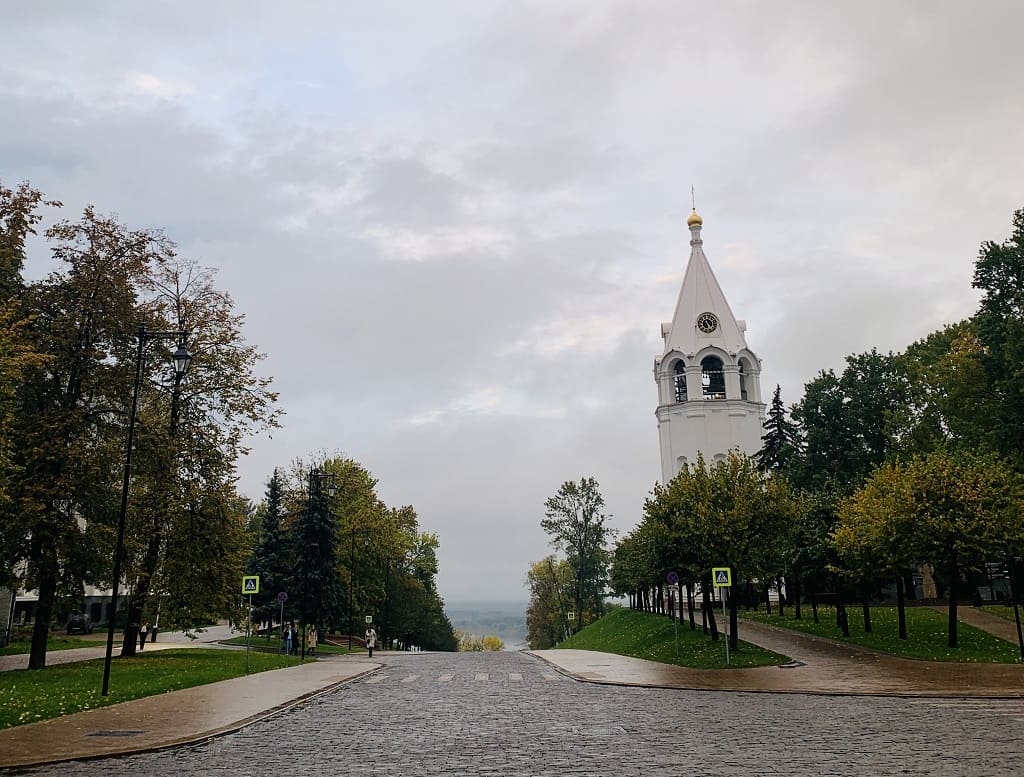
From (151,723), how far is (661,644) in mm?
26972

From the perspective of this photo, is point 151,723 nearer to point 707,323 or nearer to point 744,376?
point 707,323

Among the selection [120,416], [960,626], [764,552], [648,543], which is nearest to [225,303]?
[120,416]

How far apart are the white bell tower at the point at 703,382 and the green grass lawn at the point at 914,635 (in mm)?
27374

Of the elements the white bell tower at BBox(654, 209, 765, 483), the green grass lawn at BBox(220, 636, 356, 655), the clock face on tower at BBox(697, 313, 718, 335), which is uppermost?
the clock face on tower at BBox(697, 313, 718, 335)

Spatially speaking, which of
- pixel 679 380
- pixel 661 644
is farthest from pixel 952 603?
pixel 679 380

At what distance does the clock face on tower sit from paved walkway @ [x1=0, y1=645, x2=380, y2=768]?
6024 cm

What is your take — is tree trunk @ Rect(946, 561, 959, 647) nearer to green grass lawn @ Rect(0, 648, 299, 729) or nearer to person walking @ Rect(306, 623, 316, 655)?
green grass lawn @ Rect(0, 648, 299, 729)

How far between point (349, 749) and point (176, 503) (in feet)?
74.3

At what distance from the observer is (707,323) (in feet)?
256

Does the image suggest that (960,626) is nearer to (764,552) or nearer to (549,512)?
(764,552)

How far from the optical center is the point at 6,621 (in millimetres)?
38688

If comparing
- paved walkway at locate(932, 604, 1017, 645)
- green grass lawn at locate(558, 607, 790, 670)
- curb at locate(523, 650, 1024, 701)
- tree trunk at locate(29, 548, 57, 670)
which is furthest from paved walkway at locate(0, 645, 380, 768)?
paved walkway at locate(932, 604, 1017, 645)

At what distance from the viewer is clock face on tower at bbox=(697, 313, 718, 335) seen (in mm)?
77812

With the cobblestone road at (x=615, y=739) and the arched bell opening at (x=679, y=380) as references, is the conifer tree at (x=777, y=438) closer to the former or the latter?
the arched bell opening at (x=679, y=380)
